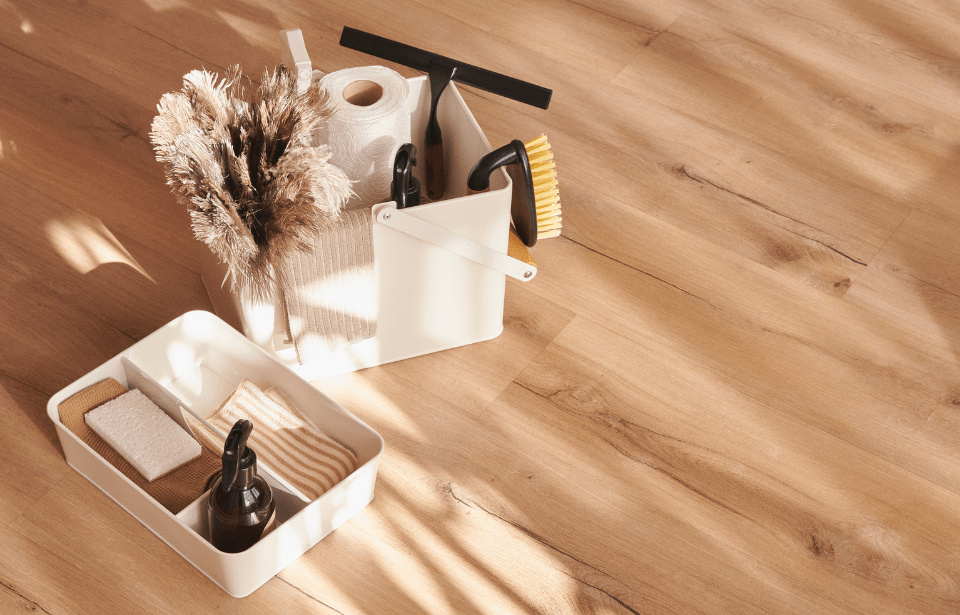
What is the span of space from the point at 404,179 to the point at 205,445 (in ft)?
1.18

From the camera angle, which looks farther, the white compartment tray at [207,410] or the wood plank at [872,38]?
the wood plank at [872,38]

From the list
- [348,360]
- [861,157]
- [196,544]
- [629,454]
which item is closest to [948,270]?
[861,157]

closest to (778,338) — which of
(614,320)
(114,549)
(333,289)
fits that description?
(614,320)

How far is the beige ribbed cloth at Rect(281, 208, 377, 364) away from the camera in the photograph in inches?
38.6

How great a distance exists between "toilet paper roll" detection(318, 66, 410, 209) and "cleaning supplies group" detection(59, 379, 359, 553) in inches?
10.3

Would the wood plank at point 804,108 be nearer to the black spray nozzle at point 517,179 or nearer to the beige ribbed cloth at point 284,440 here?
the black spray nozzle at point 517,179

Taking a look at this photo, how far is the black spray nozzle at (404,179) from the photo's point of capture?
99 centimetres

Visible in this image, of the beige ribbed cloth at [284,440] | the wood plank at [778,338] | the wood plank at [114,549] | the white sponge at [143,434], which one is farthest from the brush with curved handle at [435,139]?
the wood plank at [114,549]

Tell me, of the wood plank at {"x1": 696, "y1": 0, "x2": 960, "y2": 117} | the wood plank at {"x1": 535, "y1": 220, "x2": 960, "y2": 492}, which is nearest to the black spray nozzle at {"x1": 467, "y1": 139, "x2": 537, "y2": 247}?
the wood plank at {"x1": 535, "y1": 220, "x2": 960, "y2": 492}

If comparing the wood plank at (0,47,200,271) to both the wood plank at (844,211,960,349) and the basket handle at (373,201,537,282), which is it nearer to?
the basket handle at (373,201,537,282)

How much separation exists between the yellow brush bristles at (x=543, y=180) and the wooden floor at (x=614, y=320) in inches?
7.8

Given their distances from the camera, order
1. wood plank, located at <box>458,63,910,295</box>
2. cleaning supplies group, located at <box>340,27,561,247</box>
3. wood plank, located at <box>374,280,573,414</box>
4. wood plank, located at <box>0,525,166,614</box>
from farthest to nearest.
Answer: wood plank, located at <box>458,63,910,295</box> → wood plank, located at <box>374,280,573,414</box> → cleaning supplies group, located at <box>340,27,561,247</box> → wood plank, located at <box>0,525,166,614</box>

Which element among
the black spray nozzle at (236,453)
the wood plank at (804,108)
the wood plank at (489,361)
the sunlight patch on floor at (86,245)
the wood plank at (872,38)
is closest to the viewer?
the black spray nozzle at (236,453)

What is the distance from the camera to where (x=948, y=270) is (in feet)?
4.47
